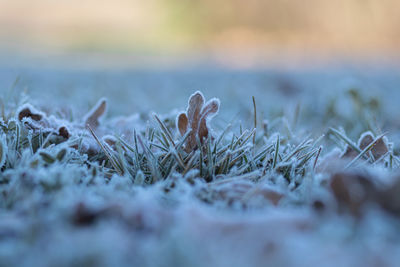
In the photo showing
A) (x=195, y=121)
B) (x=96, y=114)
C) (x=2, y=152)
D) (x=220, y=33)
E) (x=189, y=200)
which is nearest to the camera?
(x=189, y=200)

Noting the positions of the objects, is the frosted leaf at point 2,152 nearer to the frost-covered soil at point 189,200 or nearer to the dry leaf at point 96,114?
the frost-covered soil at point 189,200

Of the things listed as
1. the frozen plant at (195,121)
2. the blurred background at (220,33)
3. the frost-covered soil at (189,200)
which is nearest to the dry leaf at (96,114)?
the frost-covered soil at (189,200)

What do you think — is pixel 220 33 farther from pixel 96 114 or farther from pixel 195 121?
pixel 195 121

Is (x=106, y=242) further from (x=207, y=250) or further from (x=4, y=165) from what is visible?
(x=4, y=165)

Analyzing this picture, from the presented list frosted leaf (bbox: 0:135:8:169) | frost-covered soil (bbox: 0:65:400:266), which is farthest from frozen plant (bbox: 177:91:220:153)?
frosted leaf (bbox: 0:135:8:169)

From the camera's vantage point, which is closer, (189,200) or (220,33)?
(189,200)

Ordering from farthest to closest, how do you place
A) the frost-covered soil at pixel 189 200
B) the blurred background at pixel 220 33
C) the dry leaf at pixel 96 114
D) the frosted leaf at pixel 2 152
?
the blurred background at pixel 220 33 < the dry leaf at pixel 96 114 < the frosted leaf at pixel 2 152 < the frost-covered soil at pixel 189 200

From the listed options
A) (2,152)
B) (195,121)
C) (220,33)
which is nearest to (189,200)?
(195,121)

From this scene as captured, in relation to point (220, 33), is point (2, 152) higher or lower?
lower

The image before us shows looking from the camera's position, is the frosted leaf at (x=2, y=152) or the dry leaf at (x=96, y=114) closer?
the frosted leaf at (x=2, y=152)

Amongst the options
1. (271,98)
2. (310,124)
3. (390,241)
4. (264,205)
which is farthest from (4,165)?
(271,98)
